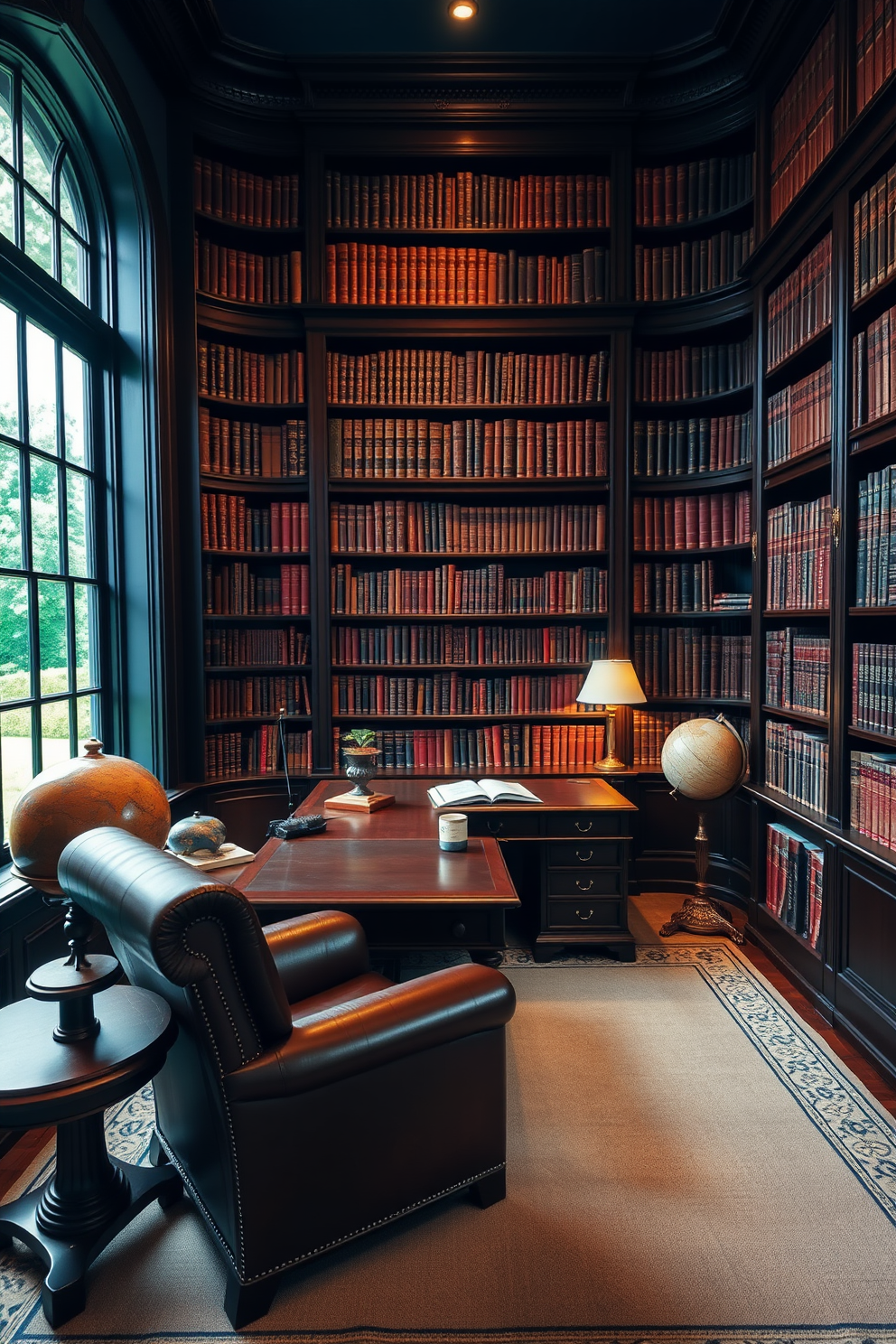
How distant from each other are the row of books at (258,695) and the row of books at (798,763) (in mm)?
2278

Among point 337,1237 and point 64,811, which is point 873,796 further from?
point 64,811

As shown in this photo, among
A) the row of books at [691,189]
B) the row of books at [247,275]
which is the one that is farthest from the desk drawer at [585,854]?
the row of books at [691,189]

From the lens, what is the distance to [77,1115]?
1524 millimetres

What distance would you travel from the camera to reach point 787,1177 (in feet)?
6.63

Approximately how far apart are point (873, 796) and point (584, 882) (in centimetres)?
120

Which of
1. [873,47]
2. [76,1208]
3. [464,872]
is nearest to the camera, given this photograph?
[76,1208]

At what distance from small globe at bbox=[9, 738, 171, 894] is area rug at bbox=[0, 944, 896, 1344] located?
2.80ft

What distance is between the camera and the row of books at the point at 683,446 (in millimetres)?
3984

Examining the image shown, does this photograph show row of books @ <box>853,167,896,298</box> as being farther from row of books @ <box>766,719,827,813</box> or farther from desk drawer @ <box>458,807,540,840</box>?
desk drawer @ <box>458,807,540,840</box>

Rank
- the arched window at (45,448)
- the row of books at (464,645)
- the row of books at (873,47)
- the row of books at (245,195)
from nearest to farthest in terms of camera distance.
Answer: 1. the row of books at (873,47)
2. the arched window at (45,448)
3. the row of books at (245,195)
4. the row of books at (464,645)

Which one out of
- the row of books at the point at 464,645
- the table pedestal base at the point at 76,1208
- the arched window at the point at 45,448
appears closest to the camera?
the table pedestal base at the point at 76,1208

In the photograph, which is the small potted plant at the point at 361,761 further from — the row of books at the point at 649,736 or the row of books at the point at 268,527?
the row of books at the point at 649,736

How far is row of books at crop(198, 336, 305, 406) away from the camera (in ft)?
12.8

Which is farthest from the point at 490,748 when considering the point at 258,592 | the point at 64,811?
the point at 64,811
